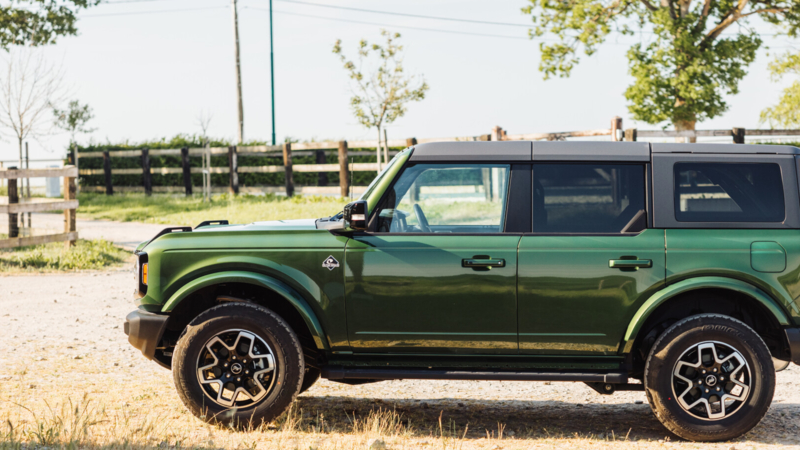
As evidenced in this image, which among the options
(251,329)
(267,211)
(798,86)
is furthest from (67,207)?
(798,86)

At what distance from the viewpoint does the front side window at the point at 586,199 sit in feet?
16.6

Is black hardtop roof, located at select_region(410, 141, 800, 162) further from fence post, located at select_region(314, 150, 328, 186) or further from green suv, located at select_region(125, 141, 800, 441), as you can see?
fence post, located at select_region(314, 150, 328, 186)

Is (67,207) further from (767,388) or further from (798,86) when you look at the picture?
(798,86)

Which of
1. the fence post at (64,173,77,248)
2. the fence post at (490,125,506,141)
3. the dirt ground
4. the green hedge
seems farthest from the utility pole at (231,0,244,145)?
the dirt ground

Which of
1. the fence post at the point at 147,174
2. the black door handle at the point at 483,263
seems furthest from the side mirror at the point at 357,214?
the fence post at the point at 147,174

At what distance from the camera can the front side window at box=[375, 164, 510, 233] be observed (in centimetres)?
515

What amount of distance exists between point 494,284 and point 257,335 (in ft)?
5.12

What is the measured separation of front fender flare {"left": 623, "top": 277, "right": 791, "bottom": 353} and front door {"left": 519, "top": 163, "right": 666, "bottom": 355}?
5 cm

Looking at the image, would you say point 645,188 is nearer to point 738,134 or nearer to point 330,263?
point 330,263

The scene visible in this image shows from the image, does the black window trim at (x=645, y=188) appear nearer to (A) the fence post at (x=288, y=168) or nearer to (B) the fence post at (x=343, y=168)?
(B) the fence post at (x=343, y=168)

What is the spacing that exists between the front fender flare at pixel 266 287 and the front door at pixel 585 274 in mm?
1314

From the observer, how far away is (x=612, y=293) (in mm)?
4930

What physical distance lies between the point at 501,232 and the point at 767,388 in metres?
1.92

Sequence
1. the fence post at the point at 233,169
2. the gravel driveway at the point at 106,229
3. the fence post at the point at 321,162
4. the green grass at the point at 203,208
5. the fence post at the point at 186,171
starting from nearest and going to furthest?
the gravel driveway at the point at 106,229
the green grass at the point at 203,208
the fence post at the point at 321,162
the fence post at the point at 233,169
the fence post at the point at 186,171
